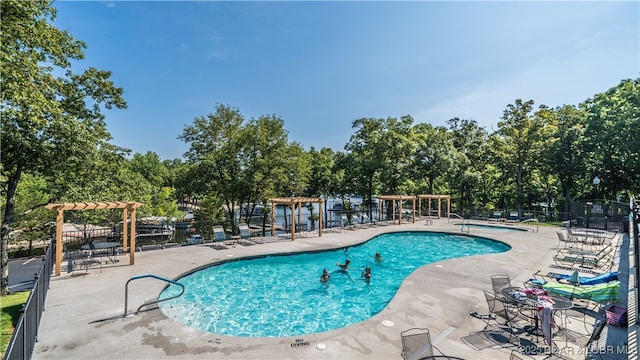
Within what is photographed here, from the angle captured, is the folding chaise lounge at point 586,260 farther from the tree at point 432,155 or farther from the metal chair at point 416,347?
the tree at point 432,155

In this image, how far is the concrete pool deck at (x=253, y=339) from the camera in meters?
4.81

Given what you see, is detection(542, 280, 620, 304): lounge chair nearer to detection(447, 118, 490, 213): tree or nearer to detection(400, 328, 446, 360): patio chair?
detection(400, 328, 446, 360): patio chair

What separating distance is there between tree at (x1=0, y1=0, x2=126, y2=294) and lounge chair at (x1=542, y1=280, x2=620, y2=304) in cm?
1162

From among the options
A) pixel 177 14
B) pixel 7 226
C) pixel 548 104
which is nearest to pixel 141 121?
pixel 177 14

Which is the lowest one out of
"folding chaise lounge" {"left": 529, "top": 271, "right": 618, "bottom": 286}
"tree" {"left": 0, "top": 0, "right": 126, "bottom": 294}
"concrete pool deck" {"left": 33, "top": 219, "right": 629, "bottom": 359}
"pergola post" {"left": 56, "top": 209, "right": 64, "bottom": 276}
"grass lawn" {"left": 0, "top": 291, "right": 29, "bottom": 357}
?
"grass lawn" {"left": 0, "top": 291, "right": 29, "bottom": 357}

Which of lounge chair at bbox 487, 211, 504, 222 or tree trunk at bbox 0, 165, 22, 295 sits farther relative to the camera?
lounge chair at bbox 487, 211, 504, 222

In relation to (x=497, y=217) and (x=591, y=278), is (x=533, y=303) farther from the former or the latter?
(x=497, y=217)

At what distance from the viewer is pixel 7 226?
9469 mm

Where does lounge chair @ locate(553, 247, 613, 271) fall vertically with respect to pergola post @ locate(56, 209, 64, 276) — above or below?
below

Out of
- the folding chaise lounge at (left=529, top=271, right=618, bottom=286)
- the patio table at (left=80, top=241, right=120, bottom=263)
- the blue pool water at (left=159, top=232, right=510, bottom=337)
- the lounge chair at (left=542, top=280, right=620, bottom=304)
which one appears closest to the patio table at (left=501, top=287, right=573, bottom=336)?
the lounge chair at (left=542, top=280, right=620, bottom=304)

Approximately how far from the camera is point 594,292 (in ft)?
20.4

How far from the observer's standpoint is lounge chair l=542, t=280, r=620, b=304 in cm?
610

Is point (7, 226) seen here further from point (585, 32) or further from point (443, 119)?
point (443, 119)

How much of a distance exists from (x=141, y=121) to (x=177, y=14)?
11141 millimetres
